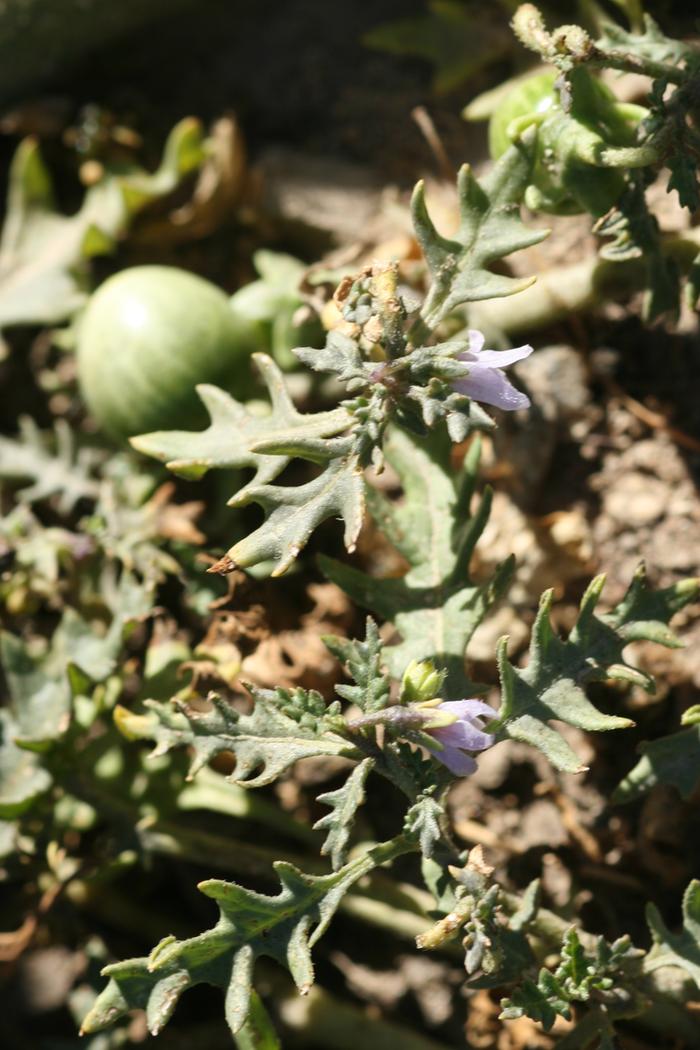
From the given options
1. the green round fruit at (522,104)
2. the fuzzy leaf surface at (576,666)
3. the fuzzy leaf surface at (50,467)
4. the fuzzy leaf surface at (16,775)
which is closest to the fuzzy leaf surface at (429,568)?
the fuzzy leaf surface at (576,666)

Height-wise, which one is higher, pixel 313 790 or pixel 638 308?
pixel 638 308

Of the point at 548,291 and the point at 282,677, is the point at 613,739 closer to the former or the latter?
the point at 282,677

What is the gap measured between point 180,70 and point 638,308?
64.7 inches

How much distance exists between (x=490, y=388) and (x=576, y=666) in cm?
52

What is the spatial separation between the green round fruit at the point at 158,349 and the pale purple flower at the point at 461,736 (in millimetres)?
1153

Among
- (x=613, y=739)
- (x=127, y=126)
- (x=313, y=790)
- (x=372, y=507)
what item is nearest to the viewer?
(x=372, y=507)

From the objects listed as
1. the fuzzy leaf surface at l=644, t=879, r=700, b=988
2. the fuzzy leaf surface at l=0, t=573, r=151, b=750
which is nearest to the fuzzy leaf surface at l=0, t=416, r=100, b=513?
the fuzzy leaf surface at l=0, t=573, r=151, b=750

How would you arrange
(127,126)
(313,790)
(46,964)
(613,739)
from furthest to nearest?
(127,126) < (46,964) < (313,790) < (613,739)

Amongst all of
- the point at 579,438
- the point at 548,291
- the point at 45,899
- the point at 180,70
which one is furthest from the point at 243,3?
the point at 45,899

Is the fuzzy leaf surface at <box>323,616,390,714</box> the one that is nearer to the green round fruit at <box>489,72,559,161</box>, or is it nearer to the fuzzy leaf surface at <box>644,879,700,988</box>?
the fuzzy leaf surface at <box>644,879,700,988</box>

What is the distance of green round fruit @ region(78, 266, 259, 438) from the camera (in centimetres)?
259

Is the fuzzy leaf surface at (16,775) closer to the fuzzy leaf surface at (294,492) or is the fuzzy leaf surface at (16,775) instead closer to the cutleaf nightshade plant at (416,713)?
the cutleaf nightshade plant at (416,713)

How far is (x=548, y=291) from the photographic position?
2.62 meters

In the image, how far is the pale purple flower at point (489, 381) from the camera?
1.89m
